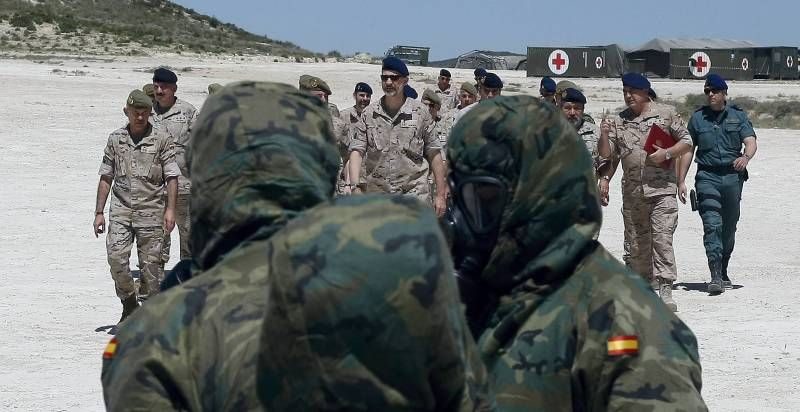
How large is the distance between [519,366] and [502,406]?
0.10 metres

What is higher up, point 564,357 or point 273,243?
point 273,243

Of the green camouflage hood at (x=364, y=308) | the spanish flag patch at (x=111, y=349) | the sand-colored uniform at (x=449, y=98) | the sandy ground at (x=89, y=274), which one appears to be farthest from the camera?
the sand-colored uniform at (x=449, y=98)

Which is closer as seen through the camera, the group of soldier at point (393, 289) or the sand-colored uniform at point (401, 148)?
the group of soldier at point (393, 289)

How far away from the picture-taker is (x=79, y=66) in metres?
45.2

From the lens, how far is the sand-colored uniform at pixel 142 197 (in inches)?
419

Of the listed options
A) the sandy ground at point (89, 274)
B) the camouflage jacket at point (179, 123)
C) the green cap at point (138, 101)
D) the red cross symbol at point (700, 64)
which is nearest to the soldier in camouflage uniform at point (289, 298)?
the sandy ground at point (89, 274)

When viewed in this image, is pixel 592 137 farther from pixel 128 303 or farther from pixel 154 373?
pixel 154 373

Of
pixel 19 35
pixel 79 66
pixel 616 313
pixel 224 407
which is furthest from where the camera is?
pixel 19 35

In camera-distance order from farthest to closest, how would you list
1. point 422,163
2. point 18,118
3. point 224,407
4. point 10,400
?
point 18,118, point 422,163, point 10,400, point 224,407

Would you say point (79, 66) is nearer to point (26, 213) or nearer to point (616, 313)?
point (26, 213)

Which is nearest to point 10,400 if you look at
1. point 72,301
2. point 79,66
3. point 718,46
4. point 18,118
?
point 72,301

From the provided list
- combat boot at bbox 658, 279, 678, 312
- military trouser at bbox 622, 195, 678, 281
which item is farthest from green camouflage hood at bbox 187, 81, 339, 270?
combat boot at bbox 658, 279, 678, 312

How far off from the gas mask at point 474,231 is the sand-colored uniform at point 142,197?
7.44 meters

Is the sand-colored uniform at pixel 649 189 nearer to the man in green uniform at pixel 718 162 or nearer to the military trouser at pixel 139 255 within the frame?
the man in green uniform at pixel 718 162
